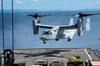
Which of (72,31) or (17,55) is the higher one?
(72,31)

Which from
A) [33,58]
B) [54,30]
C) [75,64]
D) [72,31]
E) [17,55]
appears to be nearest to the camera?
[75,64]

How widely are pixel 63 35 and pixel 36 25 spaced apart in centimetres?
961

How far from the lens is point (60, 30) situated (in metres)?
66.9

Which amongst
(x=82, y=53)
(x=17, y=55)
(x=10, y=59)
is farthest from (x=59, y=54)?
(x=10, y=59)

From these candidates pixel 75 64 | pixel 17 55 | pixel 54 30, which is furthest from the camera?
pixel 54 30

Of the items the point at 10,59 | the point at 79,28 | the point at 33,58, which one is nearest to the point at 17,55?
the point at 33,58

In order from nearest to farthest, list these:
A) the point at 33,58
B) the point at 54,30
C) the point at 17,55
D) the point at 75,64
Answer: the point at 75,64 < the point at 33,58 < the point at 17,55 < the point at 54,30

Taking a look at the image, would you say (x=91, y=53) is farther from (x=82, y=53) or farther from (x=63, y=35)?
(x=63, y=35)

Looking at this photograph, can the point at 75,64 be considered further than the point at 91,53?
No

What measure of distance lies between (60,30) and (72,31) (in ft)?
30.6

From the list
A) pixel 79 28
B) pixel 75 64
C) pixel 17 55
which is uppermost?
pixel 79 28

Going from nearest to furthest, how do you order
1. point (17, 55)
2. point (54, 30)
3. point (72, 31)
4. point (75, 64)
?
point (75, 64) < point (17, 55) < point (54, 30) < point (72, 31)

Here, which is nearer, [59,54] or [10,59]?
[10,59]

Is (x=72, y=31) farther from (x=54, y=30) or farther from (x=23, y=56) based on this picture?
(x=23, y=56)
